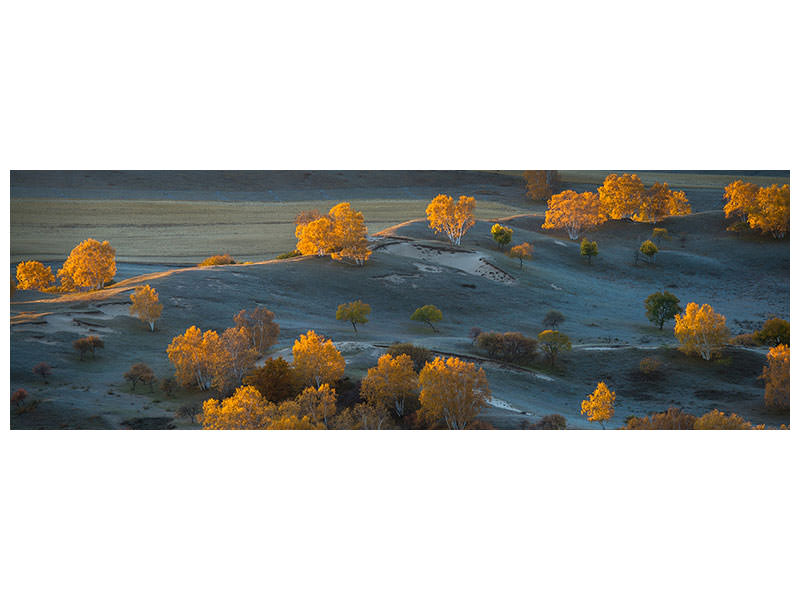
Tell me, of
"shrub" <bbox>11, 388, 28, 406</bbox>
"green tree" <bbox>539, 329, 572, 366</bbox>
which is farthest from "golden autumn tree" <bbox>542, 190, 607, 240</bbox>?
"shrub" <bbox>11, 388, 28, 406</bbox>

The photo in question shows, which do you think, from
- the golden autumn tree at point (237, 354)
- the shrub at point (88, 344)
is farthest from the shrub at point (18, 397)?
the golden autumn tree at point (237, 354)

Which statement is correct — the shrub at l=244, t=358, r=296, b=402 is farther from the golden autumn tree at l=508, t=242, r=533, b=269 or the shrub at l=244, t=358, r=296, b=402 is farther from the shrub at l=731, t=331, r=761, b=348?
the shrub at l=731, t=331, r=761, b=348

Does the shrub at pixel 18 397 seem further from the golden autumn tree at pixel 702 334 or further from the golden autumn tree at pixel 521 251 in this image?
the golden autumn tree at pixel 702 334

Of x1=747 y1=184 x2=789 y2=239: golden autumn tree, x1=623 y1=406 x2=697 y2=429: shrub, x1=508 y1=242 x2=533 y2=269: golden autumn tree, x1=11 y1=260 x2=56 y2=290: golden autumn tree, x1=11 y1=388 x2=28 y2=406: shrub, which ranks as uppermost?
x1=747 y1=184 x2=789 y2=239: golden autumn tree

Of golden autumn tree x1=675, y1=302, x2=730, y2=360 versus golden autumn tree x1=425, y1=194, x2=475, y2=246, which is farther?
golden autumn tree x1=425, y1=194, x2=475, y2=246

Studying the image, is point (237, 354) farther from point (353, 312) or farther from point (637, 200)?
point (637, 200)

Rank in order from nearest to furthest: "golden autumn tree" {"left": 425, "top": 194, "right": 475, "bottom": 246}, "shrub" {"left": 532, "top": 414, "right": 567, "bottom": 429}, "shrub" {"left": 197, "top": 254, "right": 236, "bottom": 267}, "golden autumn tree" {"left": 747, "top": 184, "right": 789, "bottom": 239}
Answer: "shrub" {"left": 532, "top": 414, "right": 567, "bottom": 429} → "golden autumn tree" {"left": 747, "top": 184, "right": 789, "bottom": 239} → "golden autumn tree" {"left": 425, "top": 194, "right": 475, "bottom": 246} → "shrub" {"left": 197, "top": 254, "right": 236, "bottom": 267}

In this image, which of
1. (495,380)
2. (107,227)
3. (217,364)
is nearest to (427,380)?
(495,380)

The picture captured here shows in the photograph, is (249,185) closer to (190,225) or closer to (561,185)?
(190,225)
